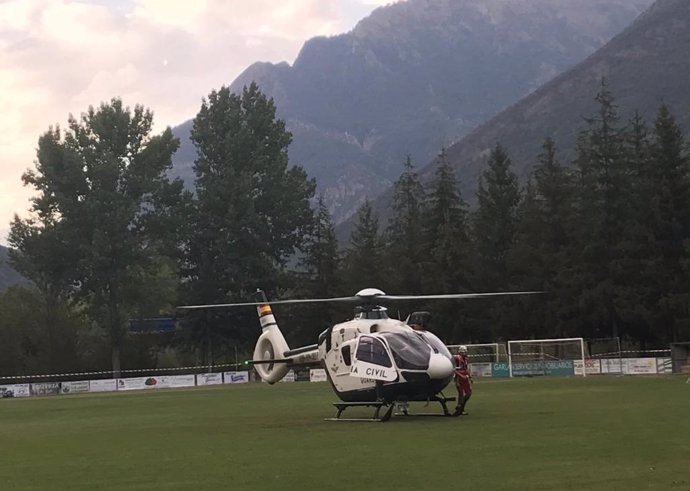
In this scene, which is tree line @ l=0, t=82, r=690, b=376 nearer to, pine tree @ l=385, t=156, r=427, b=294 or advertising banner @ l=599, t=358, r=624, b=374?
pine tree @ l=385, t=156, r=427, b=294

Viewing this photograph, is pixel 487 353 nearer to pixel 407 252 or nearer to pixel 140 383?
pixel 407 252

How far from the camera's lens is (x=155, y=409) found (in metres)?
40.0

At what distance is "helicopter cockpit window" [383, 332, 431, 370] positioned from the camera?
26.2 metres

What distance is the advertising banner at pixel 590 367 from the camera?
58.1m

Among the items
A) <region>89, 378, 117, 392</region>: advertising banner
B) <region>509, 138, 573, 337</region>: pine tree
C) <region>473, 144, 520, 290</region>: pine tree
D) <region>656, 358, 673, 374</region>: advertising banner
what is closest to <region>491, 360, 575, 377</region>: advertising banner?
<region>656, 358, 673, 374</region>: advertising banner

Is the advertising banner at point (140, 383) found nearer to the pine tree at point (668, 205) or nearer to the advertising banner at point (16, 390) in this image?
the advertising banner at point (16, 390)

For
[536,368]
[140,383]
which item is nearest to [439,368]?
[536,368]

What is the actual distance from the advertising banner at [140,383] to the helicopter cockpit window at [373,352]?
50007mm

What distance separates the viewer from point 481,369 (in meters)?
65.7

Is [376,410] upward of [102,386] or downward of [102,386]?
upward

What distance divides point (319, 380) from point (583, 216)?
859 inches

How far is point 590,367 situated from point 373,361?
34.1 meters

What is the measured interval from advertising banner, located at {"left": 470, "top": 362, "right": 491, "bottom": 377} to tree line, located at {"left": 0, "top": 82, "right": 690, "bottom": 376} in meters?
8.39

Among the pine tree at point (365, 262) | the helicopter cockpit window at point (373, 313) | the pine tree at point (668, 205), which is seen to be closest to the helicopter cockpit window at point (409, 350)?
the helicopter cockpit window at point (373, 313)
